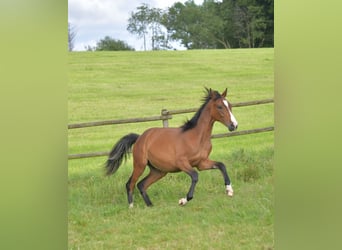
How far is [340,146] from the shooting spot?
3.84ft

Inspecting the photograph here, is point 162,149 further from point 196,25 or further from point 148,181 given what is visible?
point 196,25

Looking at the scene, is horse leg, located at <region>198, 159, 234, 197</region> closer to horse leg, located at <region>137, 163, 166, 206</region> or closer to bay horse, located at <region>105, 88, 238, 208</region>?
bay horse, located at <region>105, 88, 238, 208</region>

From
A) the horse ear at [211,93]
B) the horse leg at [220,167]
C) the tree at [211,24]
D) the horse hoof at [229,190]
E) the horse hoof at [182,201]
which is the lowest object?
the horse hoof at [182,201]

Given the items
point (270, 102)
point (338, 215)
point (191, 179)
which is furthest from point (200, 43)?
point (338, 215)

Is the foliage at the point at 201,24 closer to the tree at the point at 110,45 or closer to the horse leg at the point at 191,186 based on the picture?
the tree at the point at 110,45

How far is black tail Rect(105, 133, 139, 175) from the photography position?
1647 millimetres

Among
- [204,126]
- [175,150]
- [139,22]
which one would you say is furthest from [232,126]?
[139,22]

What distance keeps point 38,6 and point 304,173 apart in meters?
0.84

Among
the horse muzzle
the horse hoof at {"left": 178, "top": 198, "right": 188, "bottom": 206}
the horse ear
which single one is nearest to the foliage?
the horse ear

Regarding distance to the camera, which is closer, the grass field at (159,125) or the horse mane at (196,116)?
the grass field at (159,125)

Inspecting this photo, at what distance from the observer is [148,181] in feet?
5.45

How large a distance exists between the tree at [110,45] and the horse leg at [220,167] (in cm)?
51

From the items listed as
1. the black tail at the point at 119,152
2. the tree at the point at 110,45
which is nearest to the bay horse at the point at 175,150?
the black tail at the point at 119,152

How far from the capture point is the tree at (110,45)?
65.2 inches
